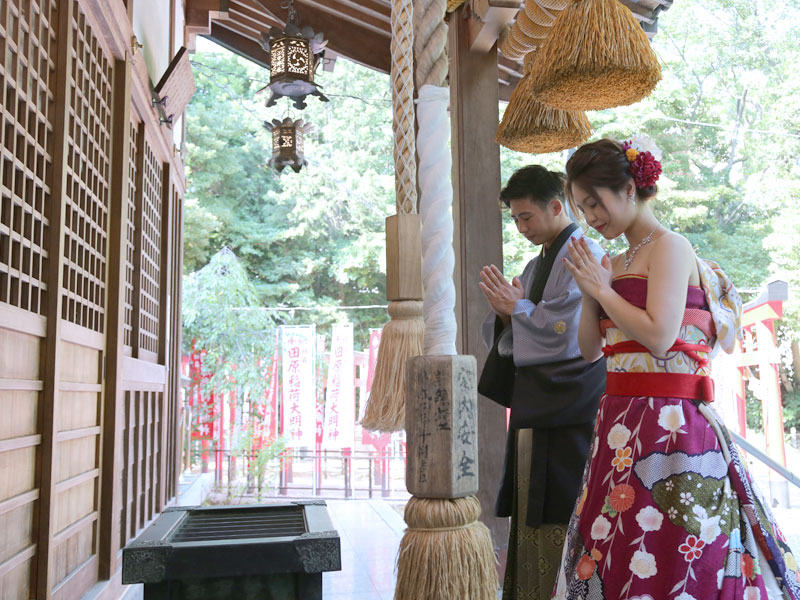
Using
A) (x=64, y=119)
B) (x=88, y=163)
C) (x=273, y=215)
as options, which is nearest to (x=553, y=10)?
(x=64, y=119)

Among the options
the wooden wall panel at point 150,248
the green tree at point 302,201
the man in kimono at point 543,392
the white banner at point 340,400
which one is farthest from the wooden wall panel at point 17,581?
the green tree at point 302,201

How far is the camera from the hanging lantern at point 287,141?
5203mm

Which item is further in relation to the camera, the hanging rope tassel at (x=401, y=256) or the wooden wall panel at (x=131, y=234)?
the wooden wall panel at (x=131, y=234)

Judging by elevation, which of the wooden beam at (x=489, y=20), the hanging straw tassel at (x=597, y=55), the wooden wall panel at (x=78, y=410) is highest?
the wooden beam at (x=489, y=20)

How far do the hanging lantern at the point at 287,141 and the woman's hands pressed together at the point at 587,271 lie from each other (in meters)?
3.92

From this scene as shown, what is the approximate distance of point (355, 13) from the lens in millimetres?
4777

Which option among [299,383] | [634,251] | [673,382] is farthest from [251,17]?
[673,382]

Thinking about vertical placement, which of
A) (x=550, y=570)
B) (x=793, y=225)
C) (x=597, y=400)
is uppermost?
(x=793, y=225)

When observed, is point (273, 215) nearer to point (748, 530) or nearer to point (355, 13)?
point (355, 13)

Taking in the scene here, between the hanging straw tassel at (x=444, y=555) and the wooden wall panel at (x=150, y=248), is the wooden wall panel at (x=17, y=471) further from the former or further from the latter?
the wooden wall panel at (x=150, y=248)

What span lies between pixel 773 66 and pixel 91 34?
465 inches

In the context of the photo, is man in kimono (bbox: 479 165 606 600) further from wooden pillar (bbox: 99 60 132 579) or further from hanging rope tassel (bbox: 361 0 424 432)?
wooden pillar (bbox: 99 60 132 579)

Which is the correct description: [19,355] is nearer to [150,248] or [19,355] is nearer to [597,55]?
[597,55]

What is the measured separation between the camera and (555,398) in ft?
5.87
